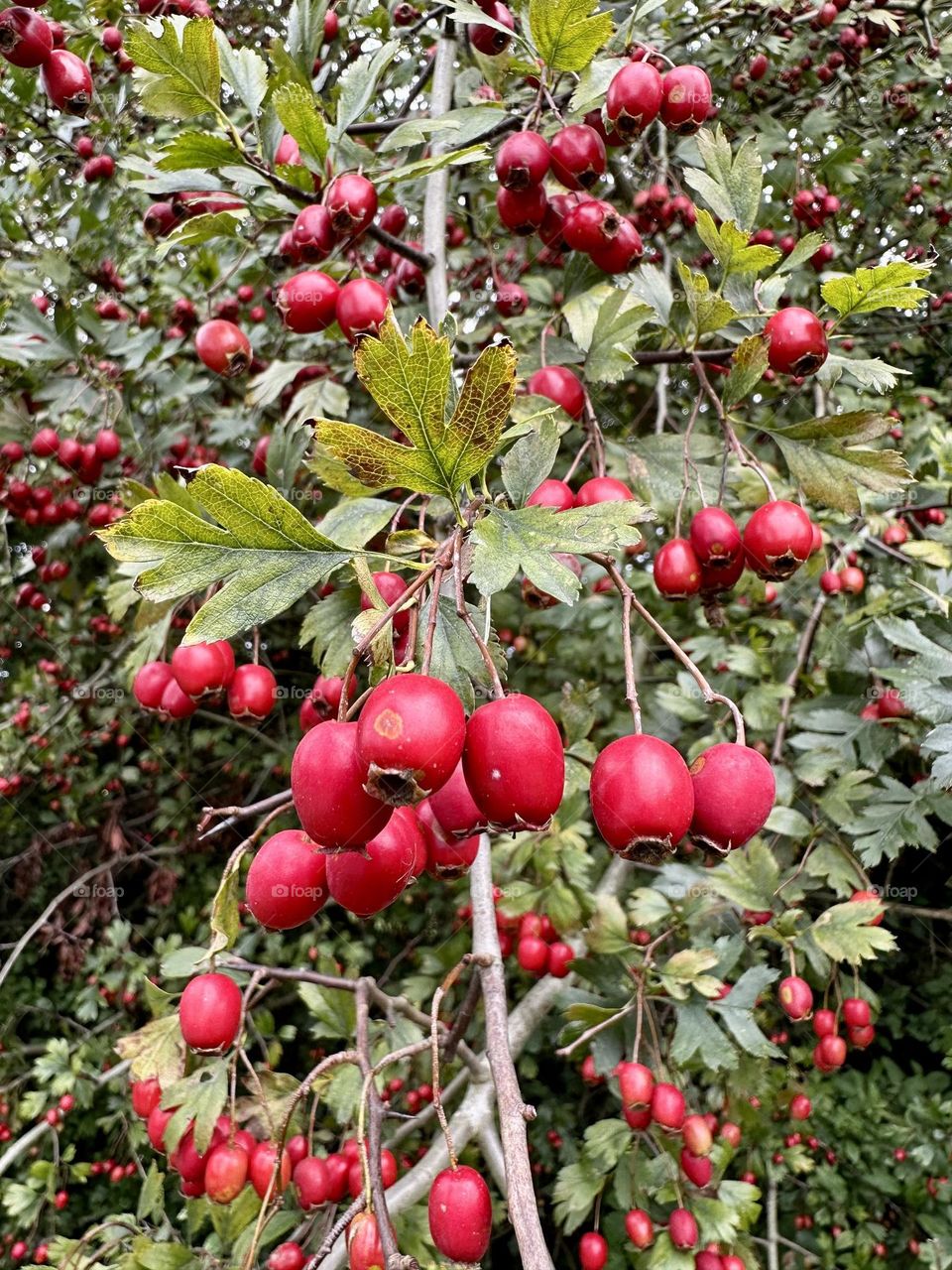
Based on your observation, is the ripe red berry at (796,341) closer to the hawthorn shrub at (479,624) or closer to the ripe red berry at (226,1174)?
the hawthorn shrub at (479,624)

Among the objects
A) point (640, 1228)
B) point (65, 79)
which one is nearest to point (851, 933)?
point (640, 1228)

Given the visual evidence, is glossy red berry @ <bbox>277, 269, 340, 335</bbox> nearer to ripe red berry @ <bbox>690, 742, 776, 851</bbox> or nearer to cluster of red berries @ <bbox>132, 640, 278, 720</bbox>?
cluster of red berries @ <bbox>132, 640, 278, 720</bbox>

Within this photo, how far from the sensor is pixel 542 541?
0.85m

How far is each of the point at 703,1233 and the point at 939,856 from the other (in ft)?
8.13

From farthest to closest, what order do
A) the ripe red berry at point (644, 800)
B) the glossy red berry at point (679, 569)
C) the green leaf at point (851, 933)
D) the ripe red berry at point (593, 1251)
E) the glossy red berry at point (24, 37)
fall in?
the ripe red berry at point (593, 1251) → the green leaf at point (851, 933) → the glossy red berry at point (24, 37) → the glossy red berry at point (679, 569) → the ripe red berry at point (644, 800)

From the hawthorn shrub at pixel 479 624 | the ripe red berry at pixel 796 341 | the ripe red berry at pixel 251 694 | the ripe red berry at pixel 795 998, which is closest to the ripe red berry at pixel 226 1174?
the hawthorn shrub at pixel 479 624

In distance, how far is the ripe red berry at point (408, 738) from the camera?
753mm

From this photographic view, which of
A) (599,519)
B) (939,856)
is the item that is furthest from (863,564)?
(599,519)

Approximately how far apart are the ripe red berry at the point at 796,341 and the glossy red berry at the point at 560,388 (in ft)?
1.24

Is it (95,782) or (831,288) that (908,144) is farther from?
(95,782)

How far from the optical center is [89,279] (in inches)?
127

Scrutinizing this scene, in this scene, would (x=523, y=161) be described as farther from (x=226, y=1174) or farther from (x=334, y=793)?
(x=226, y=1174)

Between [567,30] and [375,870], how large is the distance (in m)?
1.47

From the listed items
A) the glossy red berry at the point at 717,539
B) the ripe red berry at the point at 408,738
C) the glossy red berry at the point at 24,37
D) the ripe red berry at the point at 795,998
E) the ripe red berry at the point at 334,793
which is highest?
the glossy red berry at the point at 24,37
